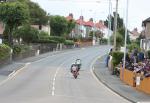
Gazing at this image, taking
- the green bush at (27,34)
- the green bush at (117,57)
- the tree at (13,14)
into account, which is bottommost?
the green bush at (117,57)

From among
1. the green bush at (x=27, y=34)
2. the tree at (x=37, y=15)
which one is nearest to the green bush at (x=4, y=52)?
the green bush at (x=27, y=34)

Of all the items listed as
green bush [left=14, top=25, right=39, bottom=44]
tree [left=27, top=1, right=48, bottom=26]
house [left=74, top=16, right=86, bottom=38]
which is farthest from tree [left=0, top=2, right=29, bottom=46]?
house [left=74, top=16, right=86, bottom=38]

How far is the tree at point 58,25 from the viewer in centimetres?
13850

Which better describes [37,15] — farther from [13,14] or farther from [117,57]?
[117,57]

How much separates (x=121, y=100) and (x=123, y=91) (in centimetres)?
611

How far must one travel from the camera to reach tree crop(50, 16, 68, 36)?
13850cm

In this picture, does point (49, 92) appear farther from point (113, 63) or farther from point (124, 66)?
point (113, 63)

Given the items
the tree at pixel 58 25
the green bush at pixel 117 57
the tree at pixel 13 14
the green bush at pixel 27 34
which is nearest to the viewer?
the green bush at pixel 117 57

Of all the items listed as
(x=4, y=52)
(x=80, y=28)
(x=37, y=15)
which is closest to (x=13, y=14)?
(x=4, y=52)

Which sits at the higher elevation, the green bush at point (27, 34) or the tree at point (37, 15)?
the tree at point (37, 15)

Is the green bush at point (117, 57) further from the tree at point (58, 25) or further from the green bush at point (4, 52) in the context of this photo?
the tree at point (58, 25)

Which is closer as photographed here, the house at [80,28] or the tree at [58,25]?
the tree at [58,25]

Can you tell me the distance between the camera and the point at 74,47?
123 m

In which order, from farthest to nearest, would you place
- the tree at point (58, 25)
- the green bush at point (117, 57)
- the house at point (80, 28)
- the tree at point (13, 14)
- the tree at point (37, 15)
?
the house at point (80, 28)
the tree at point (37, 15)
the tree at point (58, 25)
the tree at point (13, 14)
the green bush at point (117, 57)
